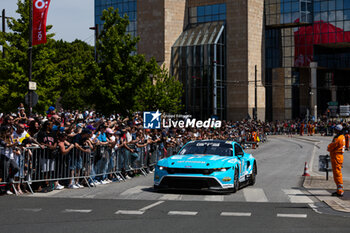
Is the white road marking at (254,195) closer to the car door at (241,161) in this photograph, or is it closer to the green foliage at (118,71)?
the car door at (241,161)

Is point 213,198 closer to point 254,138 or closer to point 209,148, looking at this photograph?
point 209,148

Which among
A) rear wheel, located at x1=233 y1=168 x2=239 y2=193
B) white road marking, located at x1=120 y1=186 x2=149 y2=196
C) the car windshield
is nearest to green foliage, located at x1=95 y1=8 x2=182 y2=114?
the car windshield

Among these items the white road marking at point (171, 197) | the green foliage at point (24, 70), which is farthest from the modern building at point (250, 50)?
the white road marking at point (171, 197)

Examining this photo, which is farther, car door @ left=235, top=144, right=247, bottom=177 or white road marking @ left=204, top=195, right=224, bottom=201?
car door @ left=235, top=144, right=247, bottom=177

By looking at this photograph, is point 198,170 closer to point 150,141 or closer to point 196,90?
point 150,141

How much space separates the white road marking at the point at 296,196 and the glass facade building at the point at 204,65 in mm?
56887

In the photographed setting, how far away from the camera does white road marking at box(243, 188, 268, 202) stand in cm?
1263

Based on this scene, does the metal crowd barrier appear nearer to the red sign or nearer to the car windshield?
the car windshield

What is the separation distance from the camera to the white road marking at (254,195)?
12.6 m

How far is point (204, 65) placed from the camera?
7275 centimetres

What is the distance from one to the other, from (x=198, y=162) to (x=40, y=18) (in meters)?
11.7

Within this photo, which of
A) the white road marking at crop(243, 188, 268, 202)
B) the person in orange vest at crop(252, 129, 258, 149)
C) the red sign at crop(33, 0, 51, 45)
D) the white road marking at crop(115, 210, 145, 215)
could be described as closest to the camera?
the white road marking at crop(115, 210, 145, 215)

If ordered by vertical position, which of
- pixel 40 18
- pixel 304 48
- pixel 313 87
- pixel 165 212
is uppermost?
pixel 304 48

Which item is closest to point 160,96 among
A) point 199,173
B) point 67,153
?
point 67,153
